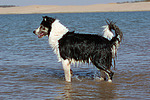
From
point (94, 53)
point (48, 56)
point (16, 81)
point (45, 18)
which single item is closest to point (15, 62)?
point (48, 56)

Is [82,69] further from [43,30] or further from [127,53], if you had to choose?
[127,53]

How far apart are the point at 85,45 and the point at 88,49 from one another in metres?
0.12

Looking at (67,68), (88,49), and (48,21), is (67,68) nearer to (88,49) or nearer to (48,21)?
(88,49)

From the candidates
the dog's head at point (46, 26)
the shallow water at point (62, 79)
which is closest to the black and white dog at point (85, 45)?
the dog's head at point (46, 26)

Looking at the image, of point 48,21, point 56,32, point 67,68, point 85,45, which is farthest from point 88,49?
point 48,21

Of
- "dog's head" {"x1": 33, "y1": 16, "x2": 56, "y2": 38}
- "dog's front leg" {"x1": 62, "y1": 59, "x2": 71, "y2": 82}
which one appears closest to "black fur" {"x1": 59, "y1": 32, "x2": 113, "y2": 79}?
"dog's front leg" {"x1": 62, "y1": 59, "x2": 71, "y2": 82}

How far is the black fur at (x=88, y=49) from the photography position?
6453mm

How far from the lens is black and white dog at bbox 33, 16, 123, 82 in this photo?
21.2 ft

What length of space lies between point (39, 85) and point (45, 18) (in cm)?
166

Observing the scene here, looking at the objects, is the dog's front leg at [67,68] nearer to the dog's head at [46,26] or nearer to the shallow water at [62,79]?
the shallow water at [62,79]

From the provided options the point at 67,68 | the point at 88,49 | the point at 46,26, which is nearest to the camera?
the point at 88,49

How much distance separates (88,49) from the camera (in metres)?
6.51

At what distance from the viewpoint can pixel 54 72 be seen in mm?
7977

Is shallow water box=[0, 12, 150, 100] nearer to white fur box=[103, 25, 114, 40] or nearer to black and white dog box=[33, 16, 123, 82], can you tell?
black and white dog box=[33, 16, 123, 82]
